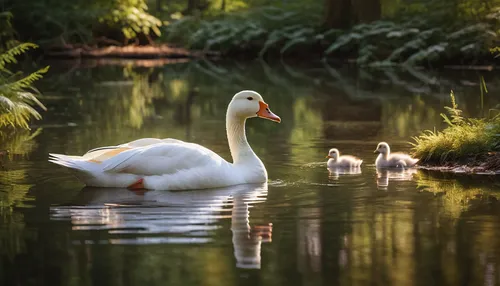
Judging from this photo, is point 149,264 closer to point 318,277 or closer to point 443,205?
point 318,277

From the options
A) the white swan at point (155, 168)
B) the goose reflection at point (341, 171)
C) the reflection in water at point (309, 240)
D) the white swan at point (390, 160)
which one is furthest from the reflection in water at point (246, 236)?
the white swan at point (390, 160)

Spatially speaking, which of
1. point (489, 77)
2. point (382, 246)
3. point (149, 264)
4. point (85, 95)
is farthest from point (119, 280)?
point (489, 77)

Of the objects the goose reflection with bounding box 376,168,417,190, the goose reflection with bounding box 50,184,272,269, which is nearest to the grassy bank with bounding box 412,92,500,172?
the goose reflection with bounding box 376,168,417,190

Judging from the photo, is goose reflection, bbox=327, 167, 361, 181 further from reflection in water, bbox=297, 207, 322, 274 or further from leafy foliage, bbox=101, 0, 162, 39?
leafy foliage, bbox=101, 0, 162, 39

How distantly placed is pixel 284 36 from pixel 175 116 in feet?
72.6

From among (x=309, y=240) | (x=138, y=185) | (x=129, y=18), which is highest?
(x=129, y=18)

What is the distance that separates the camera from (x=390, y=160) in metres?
13.5

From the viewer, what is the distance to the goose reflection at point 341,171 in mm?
12867

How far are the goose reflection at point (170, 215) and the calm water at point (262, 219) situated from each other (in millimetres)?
16

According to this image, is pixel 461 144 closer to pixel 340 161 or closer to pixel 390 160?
pixel 390 160

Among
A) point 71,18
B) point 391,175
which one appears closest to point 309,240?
point 391,175

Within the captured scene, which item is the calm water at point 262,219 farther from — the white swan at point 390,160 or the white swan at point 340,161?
the white swan at point 390,160

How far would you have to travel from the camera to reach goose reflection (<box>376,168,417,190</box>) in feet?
40.2

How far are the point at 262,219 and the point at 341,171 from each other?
11.3 feet
